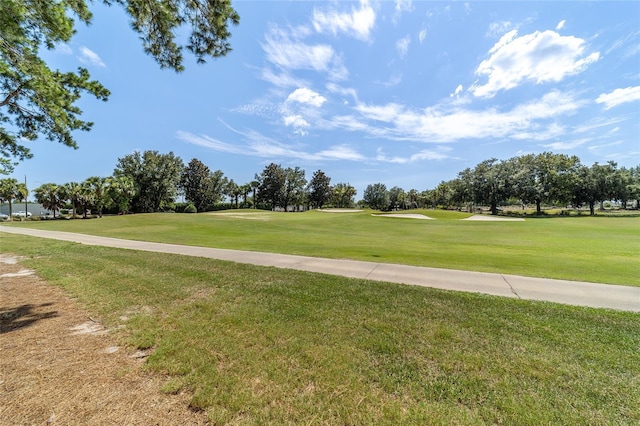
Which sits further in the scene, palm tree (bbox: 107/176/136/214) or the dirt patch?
palm tree (bbox: 107/176/136/214)

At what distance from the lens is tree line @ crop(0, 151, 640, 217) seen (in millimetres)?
42062

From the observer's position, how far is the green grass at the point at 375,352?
2493 mm

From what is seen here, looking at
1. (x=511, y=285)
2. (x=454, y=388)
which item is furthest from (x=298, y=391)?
(x=511, y=285)

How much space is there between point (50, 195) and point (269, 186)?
1660 inches

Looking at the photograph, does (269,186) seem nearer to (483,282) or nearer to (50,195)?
(50,195)

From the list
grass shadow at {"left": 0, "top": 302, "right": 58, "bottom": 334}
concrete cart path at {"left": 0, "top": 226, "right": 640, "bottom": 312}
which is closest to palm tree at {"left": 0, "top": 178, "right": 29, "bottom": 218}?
grass shadow at {"left": 0, "top": 302, "right": 58, "bottom": 334}

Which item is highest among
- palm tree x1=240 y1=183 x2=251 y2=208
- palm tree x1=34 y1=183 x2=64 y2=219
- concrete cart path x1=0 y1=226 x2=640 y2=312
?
palm tree x1=240 y1=183 x2=251 y2=208

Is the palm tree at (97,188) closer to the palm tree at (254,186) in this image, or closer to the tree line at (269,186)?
the tree line at (269,186)

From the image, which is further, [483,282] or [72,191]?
[72,191]

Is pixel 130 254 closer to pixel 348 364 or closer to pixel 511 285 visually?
pixel 348 364

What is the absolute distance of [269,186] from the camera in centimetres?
7150

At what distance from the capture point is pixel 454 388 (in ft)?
9.14

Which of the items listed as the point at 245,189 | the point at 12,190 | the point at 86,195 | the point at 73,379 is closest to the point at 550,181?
the point at 73,379

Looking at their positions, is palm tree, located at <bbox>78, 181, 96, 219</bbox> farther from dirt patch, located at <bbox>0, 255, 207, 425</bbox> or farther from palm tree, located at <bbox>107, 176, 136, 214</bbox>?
dirt patch, located at <bbox>0, 255, 207, 425</bbox>
